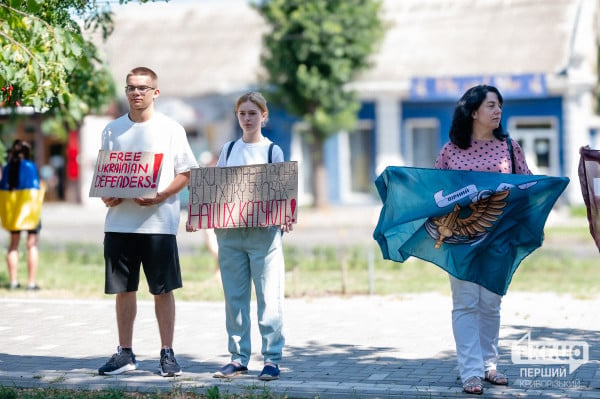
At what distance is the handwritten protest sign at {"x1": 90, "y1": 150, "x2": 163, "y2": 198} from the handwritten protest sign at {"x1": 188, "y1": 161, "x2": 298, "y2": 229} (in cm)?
29

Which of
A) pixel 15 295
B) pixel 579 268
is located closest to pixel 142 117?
pixel 15 295

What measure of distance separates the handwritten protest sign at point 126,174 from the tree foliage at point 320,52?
21778 millimetres

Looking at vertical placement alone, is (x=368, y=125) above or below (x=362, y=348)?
above

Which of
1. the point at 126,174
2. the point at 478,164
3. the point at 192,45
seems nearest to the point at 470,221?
the point at 478,164

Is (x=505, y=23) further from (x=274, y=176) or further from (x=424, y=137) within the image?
(x=274, y=176)

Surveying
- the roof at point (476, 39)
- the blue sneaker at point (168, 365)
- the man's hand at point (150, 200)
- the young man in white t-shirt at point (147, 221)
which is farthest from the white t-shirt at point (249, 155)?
the roof at point (476, 39)

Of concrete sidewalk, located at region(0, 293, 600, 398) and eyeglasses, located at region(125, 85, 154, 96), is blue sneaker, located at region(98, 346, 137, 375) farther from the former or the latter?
eyeglasses, located at region(125, 85, 154, 96)

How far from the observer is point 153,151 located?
7.15 m

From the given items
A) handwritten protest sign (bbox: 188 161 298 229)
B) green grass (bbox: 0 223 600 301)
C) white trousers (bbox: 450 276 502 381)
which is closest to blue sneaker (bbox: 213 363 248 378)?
handwritten protest sign (bbox: 188 161 298 229)

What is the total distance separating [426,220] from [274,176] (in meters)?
1.08

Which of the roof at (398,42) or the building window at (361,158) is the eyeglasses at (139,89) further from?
the building window at (361,158)

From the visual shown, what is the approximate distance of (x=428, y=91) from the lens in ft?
104

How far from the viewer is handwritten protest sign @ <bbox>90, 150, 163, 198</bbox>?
704 cm

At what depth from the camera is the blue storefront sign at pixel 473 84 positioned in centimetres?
3066
